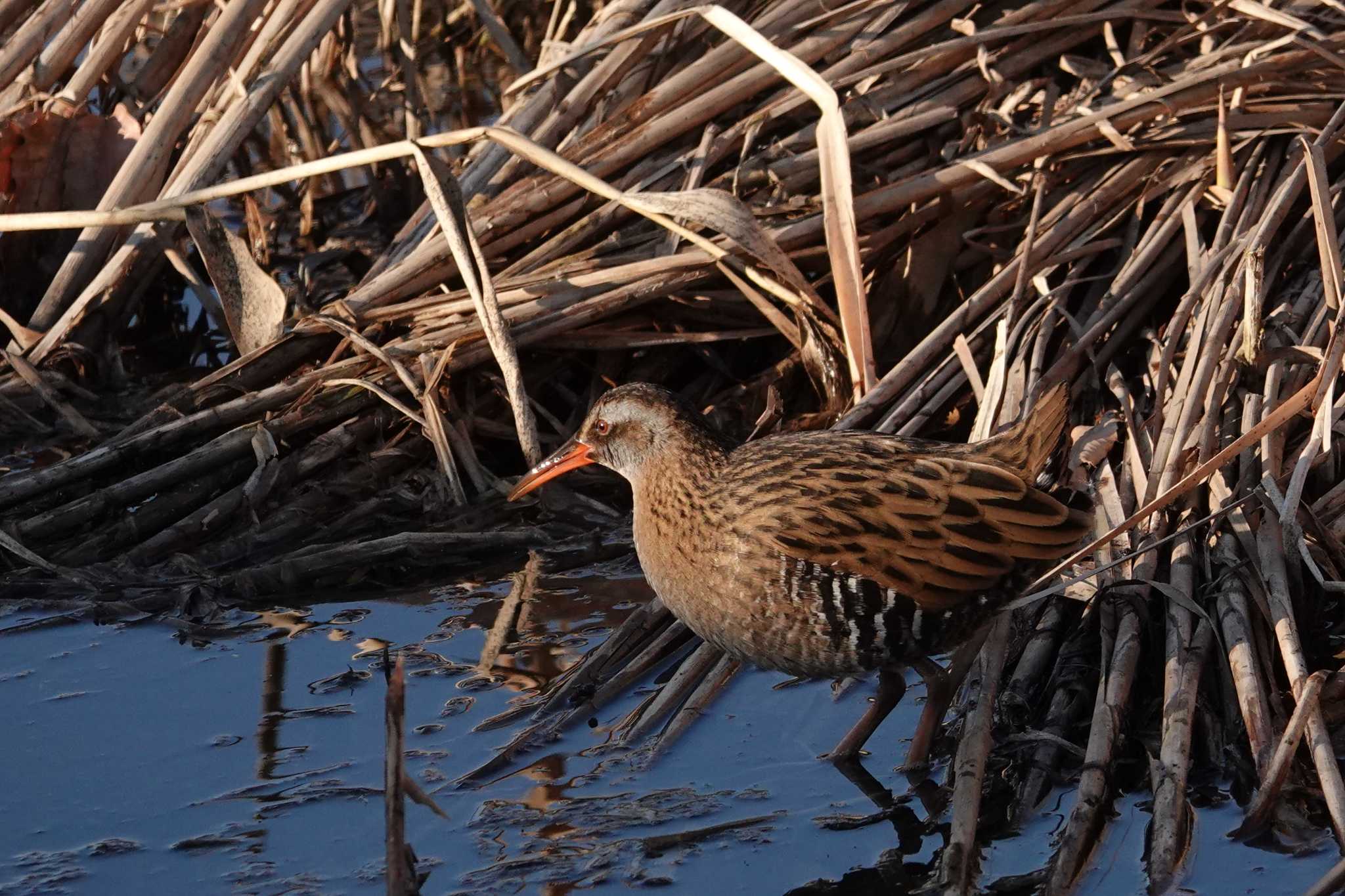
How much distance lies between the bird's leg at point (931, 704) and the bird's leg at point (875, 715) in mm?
62

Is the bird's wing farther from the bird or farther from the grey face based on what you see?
the grey face

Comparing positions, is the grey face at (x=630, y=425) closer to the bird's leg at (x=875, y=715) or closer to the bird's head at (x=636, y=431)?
the bird's head at (x=636, y=431)

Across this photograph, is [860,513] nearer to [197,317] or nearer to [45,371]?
[45,371]

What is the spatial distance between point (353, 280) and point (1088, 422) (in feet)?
8.83

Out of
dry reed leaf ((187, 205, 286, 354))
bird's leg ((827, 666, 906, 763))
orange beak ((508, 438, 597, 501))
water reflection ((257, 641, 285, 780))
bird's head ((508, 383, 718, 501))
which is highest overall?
dry reed leaf ((187, 205, 286, 354))

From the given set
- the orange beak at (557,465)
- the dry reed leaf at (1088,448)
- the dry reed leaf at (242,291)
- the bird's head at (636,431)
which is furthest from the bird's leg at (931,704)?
the dry reed leaf at (242,291)

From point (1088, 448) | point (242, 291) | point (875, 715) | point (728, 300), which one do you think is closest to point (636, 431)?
point (875, 715)

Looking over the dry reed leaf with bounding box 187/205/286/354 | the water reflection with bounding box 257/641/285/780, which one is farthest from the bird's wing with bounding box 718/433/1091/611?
the dry reed leaf with bounding box 187/205/286/354

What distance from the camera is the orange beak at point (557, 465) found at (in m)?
3.79

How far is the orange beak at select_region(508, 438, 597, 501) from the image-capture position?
379 centimetres

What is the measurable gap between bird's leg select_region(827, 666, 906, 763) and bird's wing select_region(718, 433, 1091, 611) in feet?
0.89

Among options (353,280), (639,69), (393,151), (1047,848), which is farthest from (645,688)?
(353,280)

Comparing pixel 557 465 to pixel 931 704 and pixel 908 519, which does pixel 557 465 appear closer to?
pixel 908 519

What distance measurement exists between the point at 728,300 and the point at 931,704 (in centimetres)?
169
